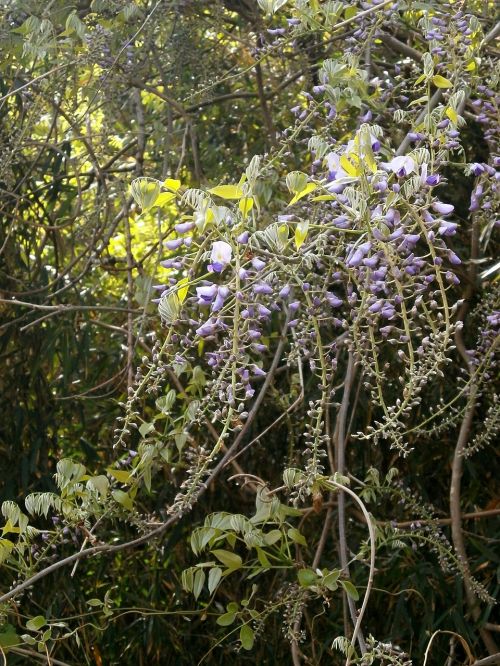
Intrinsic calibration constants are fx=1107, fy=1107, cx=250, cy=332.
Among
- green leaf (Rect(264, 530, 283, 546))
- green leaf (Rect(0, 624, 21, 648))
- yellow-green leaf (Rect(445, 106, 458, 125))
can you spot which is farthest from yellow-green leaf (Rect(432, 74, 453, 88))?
green leaf (Rect(0, 624, 21, 648))

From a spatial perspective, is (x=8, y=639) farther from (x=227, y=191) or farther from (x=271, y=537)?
(x=227, y=191)

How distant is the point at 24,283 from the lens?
229 centimetres

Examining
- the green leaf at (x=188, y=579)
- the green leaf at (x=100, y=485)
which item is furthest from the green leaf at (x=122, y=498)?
the green leaf at (x=188, y=579)

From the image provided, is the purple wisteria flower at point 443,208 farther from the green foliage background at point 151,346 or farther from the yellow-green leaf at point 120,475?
the green foliage background at point 151,346

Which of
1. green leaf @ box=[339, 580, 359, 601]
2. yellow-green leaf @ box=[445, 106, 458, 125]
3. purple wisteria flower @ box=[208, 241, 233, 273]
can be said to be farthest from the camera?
green leaf @ box=[339, 580, 359, 601]

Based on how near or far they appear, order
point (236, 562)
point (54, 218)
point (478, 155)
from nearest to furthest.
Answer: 1. point (236, 562)
2. point (478, 155)
3. point (54, 218)

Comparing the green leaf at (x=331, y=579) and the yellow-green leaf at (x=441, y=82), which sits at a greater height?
the yellow-green leaf at (x=441, y=82)

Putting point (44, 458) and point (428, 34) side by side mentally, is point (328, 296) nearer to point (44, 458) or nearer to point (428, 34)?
point (428, 34)

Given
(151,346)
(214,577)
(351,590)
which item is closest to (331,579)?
(351,590)

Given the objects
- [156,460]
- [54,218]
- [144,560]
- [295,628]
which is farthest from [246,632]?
[54,218]

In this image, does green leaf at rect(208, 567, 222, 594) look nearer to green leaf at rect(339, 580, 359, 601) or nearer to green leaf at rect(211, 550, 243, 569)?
green leaf at rect(211, 550, 243, 569)

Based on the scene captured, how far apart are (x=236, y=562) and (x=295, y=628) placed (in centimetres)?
13

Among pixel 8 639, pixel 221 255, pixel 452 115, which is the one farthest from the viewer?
pixel 8 639

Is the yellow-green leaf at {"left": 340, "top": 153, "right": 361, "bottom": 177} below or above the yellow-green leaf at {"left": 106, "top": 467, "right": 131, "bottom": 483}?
above
